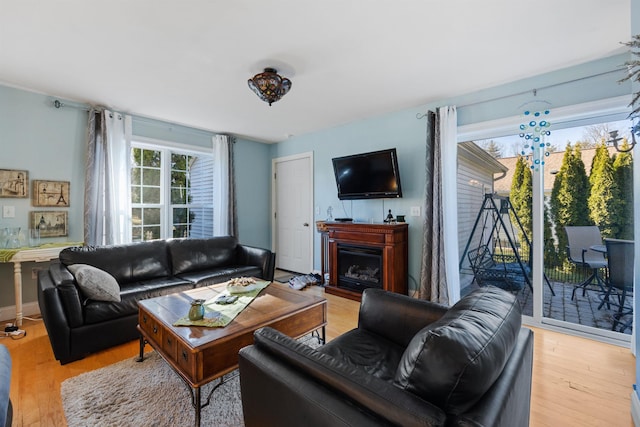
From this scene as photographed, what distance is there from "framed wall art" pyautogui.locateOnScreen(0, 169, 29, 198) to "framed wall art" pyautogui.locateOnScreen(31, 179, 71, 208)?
7 centimetres

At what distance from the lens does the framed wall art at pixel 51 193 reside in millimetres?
3133

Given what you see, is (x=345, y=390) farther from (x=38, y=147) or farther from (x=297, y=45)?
(x=38, y=147)

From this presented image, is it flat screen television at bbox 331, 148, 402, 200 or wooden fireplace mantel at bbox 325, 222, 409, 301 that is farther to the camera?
flat screen television at bbox 331, 148, 402, 200

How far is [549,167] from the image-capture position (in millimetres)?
2818

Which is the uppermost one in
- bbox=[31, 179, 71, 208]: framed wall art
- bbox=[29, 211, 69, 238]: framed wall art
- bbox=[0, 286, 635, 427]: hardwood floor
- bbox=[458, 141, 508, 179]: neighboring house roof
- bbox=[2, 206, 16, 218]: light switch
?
bbox=[458, 141, 508, 179]: neighboring house roof

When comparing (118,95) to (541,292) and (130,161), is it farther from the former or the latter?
(541,292)

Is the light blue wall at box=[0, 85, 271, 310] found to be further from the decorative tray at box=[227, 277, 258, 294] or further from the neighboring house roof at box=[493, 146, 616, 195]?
the neighboring house roof at box=[493, 146, 616, 195]

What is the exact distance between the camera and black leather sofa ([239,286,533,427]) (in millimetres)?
782

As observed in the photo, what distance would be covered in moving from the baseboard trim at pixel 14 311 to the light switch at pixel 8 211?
95cm

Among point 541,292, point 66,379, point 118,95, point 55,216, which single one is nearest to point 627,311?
point 541,292

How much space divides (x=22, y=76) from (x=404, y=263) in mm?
4469

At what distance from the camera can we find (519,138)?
A: 2971 millimetres

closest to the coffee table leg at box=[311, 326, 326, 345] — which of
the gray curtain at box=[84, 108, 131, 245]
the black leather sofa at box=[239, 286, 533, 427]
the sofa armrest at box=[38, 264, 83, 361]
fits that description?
the black leather sofa at box=[239, 286, 533, 427]

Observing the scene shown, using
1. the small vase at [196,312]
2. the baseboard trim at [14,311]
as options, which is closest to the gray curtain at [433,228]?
the small vase at [196,312]
